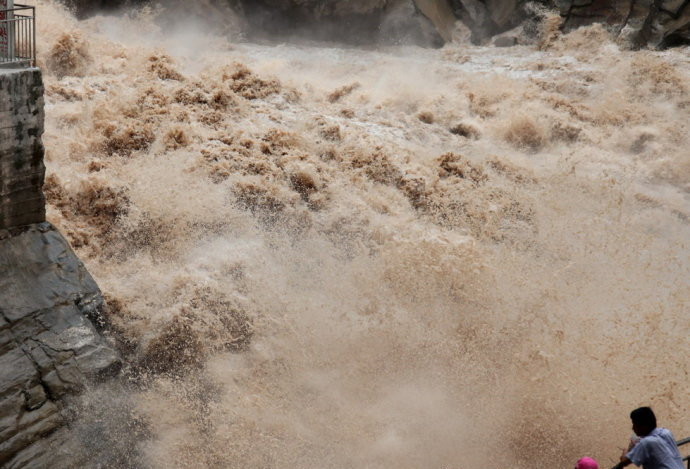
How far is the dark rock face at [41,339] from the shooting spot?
5.72m

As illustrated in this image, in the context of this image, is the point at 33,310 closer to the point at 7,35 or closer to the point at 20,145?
the point at 20,145

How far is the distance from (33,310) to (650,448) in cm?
508

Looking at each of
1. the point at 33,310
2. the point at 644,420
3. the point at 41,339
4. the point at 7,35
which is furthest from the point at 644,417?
the point at 7,35

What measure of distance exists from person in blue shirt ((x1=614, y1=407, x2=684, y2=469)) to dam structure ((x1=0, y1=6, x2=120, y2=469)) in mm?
4493

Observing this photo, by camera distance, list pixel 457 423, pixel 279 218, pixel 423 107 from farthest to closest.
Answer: pixel 423 107, pixel 279 218, pixel 457 423

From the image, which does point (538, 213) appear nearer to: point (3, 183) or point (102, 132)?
point (102, 132)

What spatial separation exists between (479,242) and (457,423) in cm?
279

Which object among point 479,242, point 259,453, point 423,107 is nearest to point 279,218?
point 479,242

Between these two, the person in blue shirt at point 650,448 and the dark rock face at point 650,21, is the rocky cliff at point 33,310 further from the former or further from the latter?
the dark rock face at point 650,21

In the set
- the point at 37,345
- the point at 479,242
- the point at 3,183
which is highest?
the point at 3,183

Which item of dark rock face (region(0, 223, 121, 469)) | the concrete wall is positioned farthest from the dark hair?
the concrete wall

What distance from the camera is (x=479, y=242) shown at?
28.0 feet

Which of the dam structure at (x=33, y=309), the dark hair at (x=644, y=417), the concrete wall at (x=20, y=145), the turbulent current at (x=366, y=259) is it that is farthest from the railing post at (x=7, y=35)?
the dark hair at (x=644, y=417)

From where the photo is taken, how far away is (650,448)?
4207 mm
